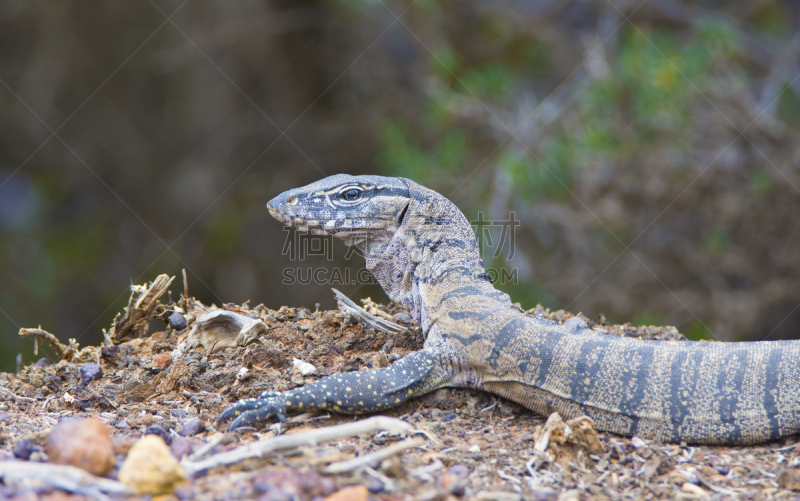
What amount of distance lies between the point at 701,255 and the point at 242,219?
8.12m

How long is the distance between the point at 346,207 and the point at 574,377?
89.8 inches

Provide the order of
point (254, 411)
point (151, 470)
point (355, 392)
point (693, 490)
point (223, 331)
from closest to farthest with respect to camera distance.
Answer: point (151, 470) → point (693, 490) → point (254, 411) → point (355, 392) → point (223, 331)

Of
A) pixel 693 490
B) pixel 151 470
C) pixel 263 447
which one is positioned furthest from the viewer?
pixel 693 490

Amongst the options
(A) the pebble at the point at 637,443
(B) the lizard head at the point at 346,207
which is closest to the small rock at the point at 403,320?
(B) the lizard head at the point at 346,207

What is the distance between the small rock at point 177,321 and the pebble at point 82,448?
2.68 m

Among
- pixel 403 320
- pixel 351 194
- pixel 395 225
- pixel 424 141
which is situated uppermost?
pixel 424 141

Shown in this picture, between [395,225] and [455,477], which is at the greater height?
[395,225]

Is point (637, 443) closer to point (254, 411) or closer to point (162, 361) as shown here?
point (254, 411)

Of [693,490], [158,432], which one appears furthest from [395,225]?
[693,490]

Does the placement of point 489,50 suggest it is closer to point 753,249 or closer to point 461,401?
point 753,249

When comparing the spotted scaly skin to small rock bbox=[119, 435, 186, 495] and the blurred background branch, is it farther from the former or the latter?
the blurred background branch

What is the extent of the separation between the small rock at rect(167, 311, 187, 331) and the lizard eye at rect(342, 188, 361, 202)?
194 cm

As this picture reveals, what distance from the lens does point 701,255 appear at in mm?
8953

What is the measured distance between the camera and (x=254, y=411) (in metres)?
4.05
